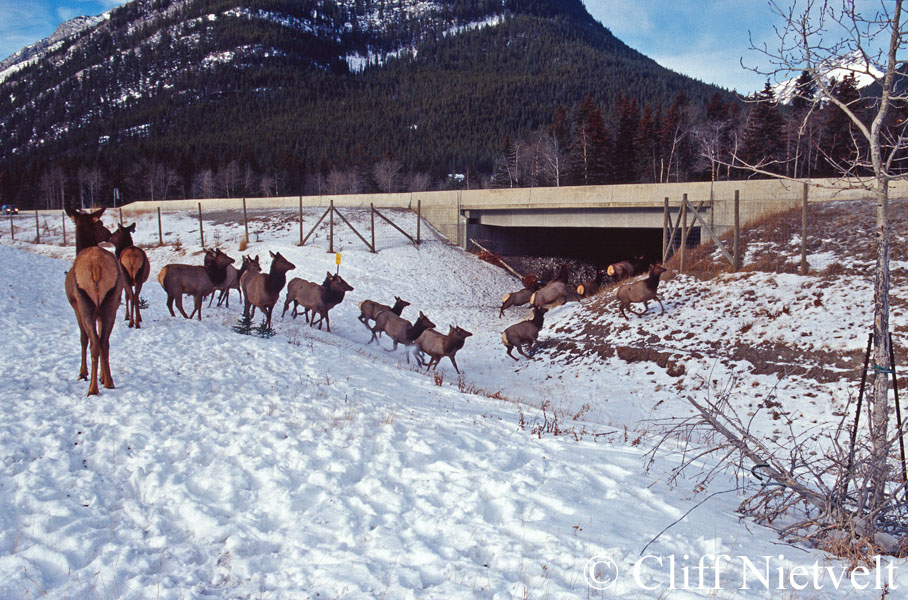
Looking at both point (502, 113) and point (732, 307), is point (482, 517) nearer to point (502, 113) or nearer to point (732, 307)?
point (732, 307)

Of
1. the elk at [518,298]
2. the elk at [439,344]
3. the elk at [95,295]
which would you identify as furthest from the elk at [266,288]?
the elk at [518,298]

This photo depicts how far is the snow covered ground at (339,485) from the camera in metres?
3.66

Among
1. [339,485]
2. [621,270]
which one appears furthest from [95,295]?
[621,270]

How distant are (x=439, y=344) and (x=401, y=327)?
1.58 metres

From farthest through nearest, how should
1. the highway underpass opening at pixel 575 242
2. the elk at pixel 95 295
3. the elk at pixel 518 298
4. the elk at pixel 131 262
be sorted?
1. the highway underpass opening at pixel 575 242
2. the elk at pixel 518 298
3. the elk at pixel 131 262
4. the elk at pixel 95 295

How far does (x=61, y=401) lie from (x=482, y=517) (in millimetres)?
5540

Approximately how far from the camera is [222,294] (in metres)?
16.9

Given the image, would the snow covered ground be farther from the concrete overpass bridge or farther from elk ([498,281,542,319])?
the concrete overpass bridge

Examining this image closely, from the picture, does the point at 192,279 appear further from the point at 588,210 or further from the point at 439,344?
the point at 588,210

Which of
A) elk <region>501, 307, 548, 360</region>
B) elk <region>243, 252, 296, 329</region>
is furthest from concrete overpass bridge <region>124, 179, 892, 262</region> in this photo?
elk <region>243, 252, 296, 329</region>

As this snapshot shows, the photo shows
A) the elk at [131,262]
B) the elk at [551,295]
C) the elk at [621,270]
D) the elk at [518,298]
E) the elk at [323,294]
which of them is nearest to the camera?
the elk at [131,262]

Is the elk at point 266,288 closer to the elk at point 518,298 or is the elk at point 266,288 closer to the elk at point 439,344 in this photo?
the elk at point 439,344

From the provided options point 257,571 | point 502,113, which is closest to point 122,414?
point 257,571

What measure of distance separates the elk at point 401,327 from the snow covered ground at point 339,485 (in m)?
2.82
